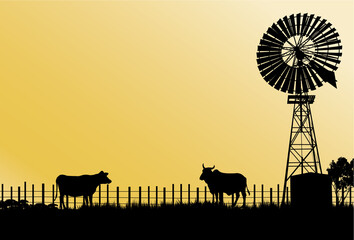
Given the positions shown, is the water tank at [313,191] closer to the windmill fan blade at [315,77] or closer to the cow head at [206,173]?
the cow head at [206,173]

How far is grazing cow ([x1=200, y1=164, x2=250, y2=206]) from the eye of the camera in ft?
137

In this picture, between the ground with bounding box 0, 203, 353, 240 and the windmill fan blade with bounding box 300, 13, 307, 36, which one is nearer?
the ground with bounding box 0, 203, 353, 240

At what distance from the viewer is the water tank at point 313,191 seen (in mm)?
33312

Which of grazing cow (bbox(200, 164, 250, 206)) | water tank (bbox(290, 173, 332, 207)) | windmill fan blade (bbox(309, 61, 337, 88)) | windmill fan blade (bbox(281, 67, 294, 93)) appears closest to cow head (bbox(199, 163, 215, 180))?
grazing cow (bbox(200, 164, 250, 206))

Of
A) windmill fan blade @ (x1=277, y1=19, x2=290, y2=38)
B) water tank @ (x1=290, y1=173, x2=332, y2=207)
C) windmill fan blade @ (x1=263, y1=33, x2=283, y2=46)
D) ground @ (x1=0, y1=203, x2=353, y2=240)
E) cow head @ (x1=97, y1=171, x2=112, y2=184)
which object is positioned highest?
windmill fan blade @ (x1=277, y1=19, x2=290, y2=38)

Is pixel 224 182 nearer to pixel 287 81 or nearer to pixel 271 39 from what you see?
pixel 287 81

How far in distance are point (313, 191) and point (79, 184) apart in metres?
14.5

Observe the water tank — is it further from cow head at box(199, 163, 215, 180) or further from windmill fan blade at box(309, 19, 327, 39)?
windmill fan blade at box(309, 19, 327, 39)

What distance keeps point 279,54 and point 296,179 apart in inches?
762

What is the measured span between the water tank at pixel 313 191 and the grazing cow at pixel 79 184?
511 inches

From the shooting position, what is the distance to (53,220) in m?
29.3

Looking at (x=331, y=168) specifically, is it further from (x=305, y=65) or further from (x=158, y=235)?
(x=158, y=235)

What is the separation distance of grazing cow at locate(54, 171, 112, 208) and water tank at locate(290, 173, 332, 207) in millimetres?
12984

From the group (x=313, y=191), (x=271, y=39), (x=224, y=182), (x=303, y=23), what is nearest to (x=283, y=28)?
(x=271, y=39)
